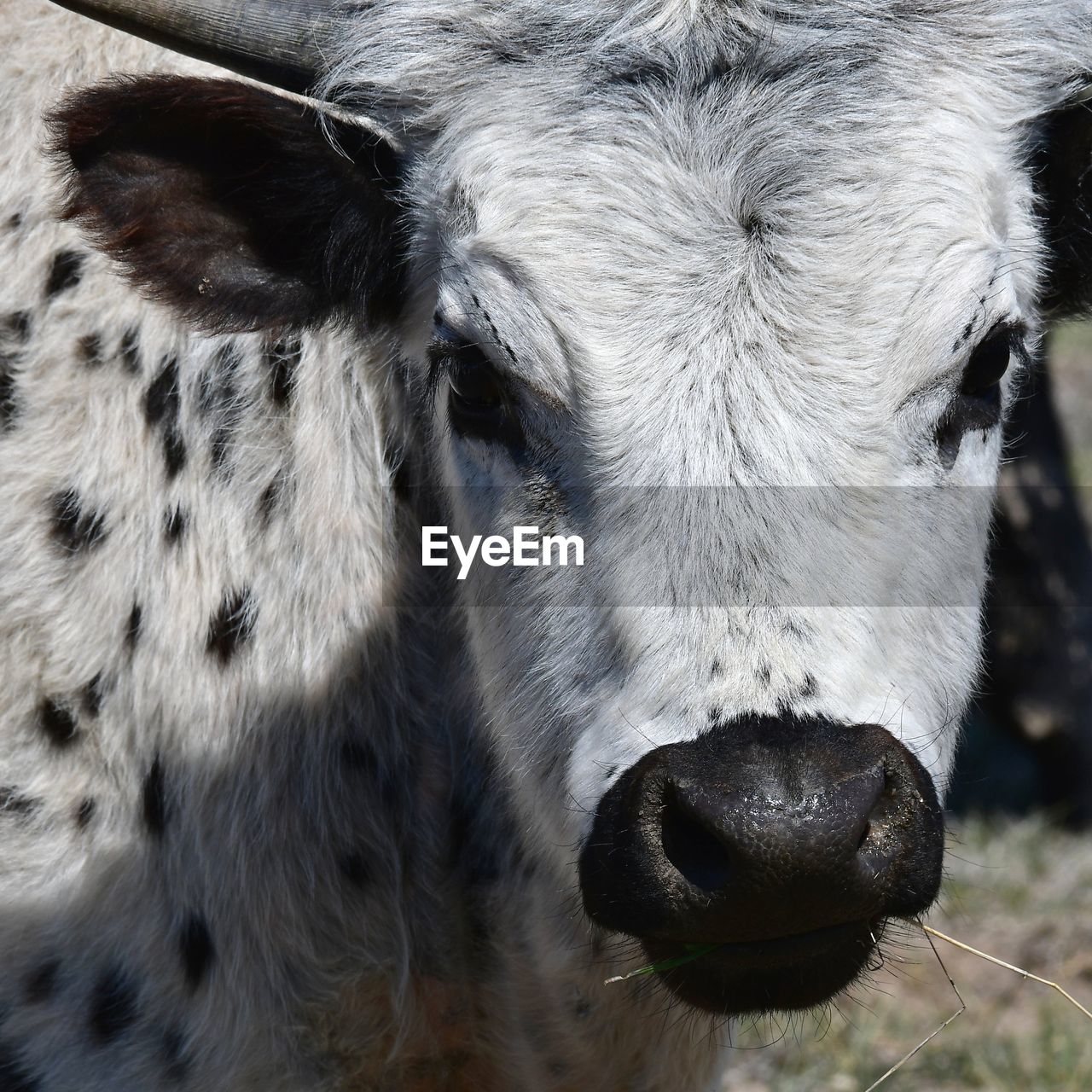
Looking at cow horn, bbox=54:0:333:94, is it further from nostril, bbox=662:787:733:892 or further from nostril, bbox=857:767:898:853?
nostril, bbox=857:767:898:853

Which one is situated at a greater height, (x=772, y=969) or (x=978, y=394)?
(x=978, y=394)

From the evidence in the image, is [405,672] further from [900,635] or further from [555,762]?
[900,635]

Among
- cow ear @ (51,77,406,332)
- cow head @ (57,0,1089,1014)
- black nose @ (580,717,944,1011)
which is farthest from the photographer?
cow ear @ (51,77,406,332)

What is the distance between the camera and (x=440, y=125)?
2732 mm

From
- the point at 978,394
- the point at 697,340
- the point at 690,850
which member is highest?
the point at 697,340

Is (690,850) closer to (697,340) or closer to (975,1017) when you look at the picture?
(697,340)

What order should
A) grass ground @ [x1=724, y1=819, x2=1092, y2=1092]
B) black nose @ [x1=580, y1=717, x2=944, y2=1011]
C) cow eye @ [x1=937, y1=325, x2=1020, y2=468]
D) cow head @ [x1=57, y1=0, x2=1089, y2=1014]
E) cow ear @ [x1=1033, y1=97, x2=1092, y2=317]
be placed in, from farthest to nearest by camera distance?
grass ground @ [x1=724, y1=819, x2=1092, y2=1092], cow ear @ [x1=1033, y1=97, x2=1092, y2=317], cow eye @ [x1=937, y1=325, x2=1020, y2=468], cow head @ [x1=57, y1=0, x2=1089, y2=1014], black nose @ [x1=580, y1=717, x2=944, y2=1011]

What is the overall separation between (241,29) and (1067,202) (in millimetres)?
1567

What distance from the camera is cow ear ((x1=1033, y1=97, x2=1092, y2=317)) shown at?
9.04ft

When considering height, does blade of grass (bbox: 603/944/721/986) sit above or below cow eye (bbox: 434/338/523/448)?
below

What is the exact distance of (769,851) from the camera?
6.56 feet

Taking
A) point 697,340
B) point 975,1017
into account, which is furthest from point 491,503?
point 975,1017

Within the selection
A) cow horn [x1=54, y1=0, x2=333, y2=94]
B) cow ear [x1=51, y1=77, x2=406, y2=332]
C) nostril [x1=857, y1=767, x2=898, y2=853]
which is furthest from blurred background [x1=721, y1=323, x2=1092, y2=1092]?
cow horn [x1=54, y1=0, x2=333, y2=94]

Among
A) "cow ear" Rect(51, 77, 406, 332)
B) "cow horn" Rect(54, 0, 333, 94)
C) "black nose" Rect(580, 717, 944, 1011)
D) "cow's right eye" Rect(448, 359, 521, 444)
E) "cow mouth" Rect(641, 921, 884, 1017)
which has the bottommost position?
"cow mouth" Rect(641, 921, 884, 1017)
